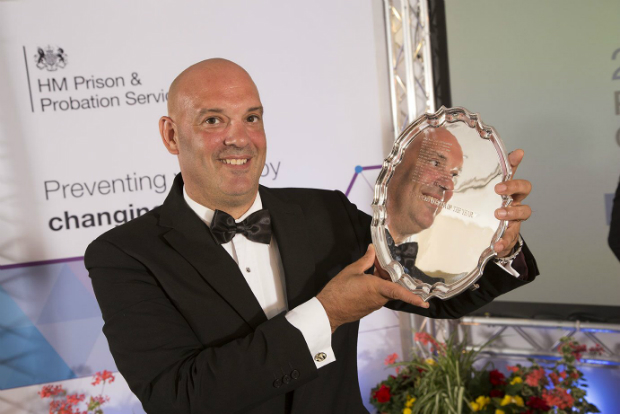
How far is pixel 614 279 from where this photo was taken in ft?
12.1

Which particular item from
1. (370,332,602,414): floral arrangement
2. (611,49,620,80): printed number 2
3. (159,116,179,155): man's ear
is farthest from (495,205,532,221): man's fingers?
(611,49,620,80): printed number 2

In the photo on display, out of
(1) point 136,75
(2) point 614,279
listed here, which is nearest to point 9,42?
(1) point 136,75

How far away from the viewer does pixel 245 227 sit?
6.94 ft

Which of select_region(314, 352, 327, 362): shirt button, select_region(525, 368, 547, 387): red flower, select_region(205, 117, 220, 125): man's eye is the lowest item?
select_region(525, 368, 547, 387): red flower

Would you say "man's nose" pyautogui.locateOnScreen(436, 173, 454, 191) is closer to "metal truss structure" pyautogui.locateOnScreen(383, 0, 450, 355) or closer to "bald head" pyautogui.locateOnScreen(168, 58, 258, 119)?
"bald head" pyautogui.locateOnScreen(168, 58, 258, 119)

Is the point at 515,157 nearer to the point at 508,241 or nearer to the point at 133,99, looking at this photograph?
the point at 508,241

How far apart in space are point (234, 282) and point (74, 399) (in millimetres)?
2690

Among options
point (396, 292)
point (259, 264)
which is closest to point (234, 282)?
point (259, 264)

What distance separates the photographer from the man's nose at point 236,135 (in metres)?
2.04

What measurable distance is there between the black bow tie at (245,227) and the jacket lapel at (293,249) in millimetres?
47

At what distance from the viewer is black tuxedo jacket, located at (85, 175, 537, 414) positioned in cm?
170

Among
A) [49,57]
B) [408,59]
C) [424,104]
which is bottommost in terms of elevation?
[424,104]

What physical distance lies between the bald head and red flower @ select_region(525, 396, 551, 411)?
8.43ft

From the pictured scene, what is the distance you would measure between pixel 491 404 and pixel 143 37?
3.32m
